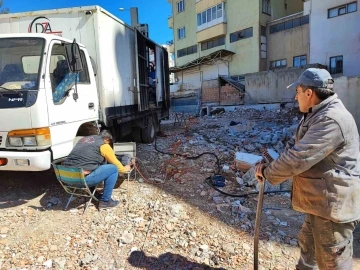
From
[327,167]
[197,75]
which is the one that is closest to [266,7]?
[197,75]

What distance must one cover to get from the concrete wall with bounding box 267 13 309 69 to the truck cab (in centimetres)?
2076

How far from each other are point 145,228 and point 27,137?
71.6 inches

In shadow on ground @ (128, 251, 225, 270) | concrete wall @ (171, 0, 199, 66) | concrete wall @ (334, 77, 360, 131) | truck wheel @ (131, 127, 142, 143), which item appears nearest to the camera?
shadow on ground @ (128, 251, 225, 270)

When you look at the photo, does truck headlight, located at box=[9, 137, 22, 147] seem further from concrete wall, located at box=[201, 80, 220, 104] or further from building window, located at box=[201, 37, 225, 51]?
building window, located at box=[201, 37, 225, 51]

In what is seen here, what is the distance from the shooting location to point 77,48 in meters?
3.88

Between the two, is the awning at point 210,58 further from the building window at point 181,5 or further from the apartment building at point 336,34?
the apartment building at point 336,34

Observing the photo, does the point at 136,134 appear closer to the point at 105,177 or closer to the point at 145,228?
the point at 105,177

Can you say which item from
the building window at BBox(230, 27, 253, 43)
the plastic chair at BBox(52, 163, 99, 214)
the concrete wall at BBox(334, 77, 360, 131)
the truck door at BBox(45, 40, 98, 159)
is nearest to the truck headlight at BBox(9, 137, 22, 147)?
the truck door at BBox(45, 40, 98, 159)

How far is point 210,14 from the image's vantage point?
84.4ft

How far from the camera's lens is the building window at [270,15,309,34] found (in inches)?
815

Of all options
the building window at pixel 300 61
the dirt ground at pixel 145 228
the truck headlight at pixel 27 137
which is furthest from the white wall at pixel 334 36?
the truck headlight at pixel 27 137

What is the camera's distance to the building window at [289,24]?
2070 centimetres

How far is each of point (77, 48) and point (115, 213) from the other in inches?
92.0

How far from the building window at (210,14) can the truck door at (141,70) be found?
65.8 ft
